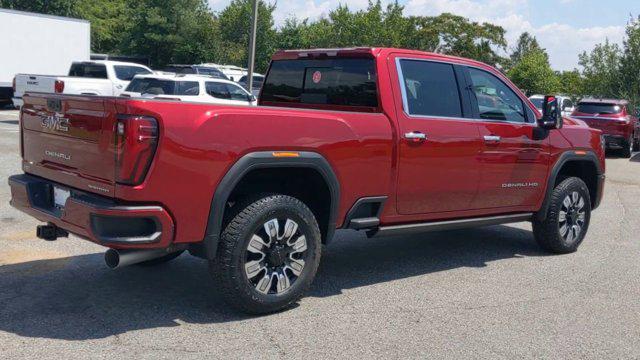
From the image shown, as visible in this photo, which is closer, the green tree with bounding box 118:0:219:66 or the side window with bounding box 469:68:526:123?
the side window with bounding box 469:68:526:123

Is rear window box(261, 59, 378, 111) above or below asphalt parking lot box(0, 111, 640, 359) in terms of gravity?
above

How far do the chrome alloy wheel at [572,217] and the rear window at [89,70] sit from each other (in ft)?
50.4

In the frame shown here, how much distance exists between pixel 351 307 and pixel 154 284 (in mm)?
1609

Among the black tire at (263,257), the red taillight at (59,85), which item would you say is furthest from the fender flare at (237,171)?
the red taillight at (59,85)

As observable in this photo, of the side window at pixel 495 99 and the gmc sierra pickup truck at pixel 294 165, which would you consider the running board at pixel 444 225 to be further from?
the side window at pixel 495 99

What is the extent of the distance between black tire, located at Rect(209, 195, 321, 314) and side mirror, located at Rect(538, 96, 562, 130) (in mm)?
2940

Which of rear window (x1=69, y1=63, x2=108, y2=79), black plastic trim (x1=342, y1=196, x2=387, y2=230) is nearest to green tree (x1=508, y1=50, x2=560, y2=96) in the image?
rear window (x1=69, y1=63, x2=108, y2=79)

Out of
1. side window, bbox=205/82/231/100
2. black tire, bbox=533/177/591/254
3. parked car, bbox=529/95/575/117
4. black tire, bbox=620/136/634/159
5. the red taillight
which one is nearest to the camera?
black tire, bbox=533/177/591/254

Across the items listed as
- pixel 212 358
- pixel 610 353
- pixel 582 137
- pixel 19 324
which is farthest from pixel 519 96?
pixel 19 324

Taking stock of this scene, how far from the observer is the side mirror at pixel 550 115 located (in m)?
Result: 6.61

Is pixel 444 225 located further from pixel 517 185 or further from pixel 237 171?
pixel 237 171

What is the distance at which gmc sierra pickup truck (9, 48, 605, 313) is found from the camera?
4148mm

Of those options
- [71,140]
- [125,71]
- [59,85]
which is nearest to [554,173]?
[71,140]

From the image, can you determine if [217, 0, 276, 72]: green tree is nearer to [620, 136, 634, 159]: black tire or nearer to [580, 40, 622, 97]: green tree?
[580, 40, 622, 97]: green tree
